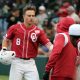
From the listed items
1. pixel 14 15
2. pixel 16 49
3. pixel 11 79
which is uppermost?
pixel 14 15

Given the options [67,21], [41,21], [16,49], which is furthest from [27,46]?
[41,21]

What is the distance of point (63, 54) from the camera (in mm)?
7867

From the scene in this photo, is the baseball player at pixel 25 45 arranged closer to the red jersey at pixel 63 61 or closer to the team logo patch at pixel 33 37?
the team logo patch at pixel 33 37

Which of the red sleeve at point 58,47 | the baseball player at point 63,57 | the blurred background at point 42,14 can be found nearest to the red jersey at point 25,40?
the baseball player at point 63,57

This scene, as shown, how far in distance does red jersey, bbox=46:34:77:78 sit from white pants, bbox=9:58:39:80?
55.0 inches

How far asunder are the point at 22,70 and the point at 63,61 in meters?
1.64

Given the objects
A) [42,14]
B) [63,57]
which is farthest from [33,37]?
[42,14]

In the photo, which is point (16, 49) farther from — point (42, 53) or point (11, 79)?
point (42, 53)

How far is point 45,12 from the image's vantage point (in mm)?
18422

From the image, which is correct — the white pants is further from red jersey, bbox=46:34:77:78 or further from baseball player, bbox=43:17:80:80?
red jersey, bbox=46:34:77:78

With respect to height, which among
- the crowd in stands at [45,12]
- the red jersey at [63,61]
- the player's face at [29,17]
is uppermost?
the crowd in stands at [45,12]

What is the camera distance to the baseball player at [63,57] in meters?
7.68

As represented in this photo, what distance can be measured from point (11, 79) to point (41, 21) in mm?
7912

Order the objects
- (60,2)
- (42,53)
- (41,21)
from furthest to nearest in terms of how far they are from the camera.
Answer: (60,2) → (41,21) → (42,53)
